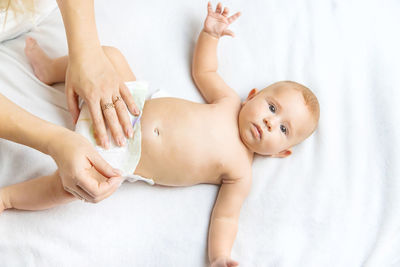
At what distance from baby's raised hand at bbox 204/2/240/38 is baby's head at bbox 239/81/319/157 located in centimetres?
27

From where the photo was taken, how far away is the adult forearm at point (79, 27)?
1.16m

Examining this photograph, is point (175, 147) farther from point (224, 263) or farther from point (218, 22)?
point (218, 22)

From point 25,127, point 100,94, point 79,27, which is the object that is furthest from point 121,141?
point 79,27

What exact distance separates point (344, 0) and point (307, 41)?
0.76ft

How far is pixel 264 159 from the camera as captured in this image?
1342 mm

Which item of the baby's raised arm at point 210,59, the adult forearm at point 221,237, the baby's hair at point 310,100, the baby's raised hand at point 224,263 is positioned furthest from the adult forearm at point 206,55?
the baby's raised hand at point 224,263

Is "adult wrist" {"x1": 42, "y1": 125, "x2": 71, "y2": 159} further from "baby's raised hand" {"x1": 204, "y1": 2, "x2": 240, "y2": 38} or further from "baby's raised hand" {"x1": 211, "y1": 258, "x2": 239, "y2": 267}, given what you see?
"baby's raised hand" {"x1": 204, "y1": 2, "x2": 240, "y2": 38}

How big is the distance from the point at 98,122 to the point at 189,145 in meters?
0.28

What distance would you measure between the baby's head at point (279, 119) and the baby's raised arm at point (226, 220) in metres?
0.13

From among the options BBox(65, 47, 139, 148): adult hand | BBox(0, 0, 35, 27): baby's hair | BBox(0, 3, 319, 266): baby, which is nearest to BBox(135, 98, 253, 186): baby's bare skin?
BBox(0, 3, 319, 266): baby

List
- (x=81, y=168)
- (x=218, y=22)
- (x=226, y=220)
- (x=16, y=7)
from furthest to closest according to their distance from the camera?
1. (x=218, y=22)
2. (x=16, y=7)
3. (x=226, y=220)
4. (x=81, y=168)

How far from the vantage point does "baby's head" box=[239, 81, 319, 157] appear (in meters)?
1.26

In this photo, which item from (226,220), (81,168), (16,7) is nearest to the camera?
(81,168)

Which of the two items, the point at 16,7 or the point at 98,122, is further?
the point at 16,7
